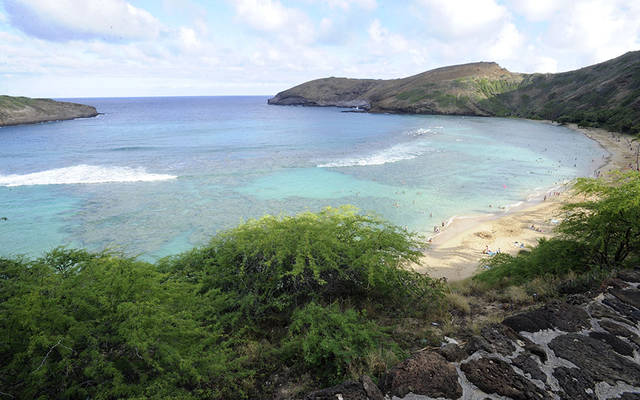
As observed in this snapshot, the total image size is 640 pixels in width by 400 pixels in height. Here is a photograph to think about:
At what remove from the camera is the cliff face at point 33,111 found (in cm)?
9238

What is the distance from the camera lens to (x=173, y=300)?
7887 mm

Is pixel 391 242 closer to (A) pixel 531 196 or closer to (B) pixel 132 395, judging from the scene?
(B) pixel 132 395

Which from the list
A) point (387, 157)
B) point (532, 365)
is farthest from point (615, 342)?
point (387, 157)

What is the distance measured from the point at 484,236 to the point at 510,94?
136787mm

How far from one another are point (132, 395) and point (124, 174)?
3968 centimetres

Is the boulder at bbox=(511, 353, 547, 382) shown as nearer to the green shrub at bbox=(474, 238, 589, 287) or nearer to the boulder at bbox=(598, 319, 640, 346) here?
the boulder at bbox=(598, 319, 640, 346)

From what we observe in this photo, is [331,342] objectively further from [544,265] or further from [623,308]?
[544,265]

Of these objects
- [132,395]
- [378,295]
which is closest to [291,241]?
[378,295]

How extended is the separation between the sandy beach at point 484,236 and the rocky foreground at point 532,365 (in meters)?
10.4

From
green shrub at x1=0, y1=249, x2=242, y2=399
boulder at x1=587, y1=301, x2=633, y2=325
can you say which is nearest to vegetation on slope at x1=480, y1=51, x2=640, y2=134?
boulder at x1=587, y1=301, x2=633, y2=325

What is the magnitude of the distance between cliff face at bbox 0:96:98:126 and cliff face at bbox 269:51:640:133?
11549cm

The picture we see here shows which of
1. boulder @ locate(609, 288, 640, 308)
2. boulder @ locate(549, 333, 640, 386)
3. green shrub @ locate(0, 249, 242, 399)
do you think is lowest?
green shrub @ locate(0, 249, 242, 399)

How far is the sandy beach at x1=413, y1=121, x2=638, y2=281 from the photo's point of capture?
19844 mm

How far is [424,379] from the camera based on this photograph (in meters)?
4.86
